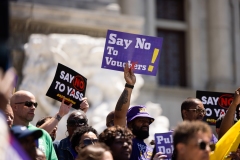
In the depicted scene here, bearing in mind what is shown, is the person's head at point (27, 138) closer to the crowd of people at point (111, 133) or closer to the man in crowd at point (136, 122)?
the crowd of people at point (111, 133)

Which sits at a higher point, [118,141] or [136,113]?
[136,113]

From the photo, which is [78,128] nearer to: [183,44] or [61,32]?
[61,32]

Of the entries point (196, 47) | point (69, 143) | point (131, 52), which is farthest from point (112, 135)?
point (196, 47)

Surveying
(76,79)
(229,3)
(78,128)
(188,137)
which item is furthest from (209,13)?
(188,137)

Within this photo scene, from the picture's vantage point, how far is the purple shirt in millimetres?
7980

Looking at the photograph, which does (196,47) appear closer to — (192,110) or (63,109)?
(63,109)

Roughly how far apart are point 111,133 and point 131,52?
2488 millimetres

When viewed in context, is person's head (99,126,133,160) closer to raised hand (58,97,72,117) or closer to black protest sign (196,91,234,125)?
raised hand (58,97,72,117)

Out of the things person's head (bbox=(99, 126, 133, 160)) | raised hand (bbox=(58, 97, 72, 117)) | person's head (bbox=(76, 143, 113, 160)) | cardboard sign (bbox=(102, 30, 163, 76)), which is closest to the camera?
person's head (bbox=(76, 143, 113, 160))

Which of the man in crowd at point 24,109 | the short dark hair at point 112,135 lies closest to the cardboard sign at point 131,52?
the man in crowd at point 24,109

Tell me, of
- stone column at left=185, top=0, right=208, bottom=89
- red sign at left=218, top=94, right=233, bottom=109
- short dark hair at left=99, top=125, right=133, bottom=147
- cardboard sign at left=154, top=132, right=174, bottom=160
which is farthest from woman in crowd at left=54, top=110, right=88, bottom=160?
stone column at left=185, top=0, right=208, bottom=89

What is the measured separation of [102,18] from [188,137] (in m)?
10.2

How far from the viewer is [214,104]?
1022 centimetres

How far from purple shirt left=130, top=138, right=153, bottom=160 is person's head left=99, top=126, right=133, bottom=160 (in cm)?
85
